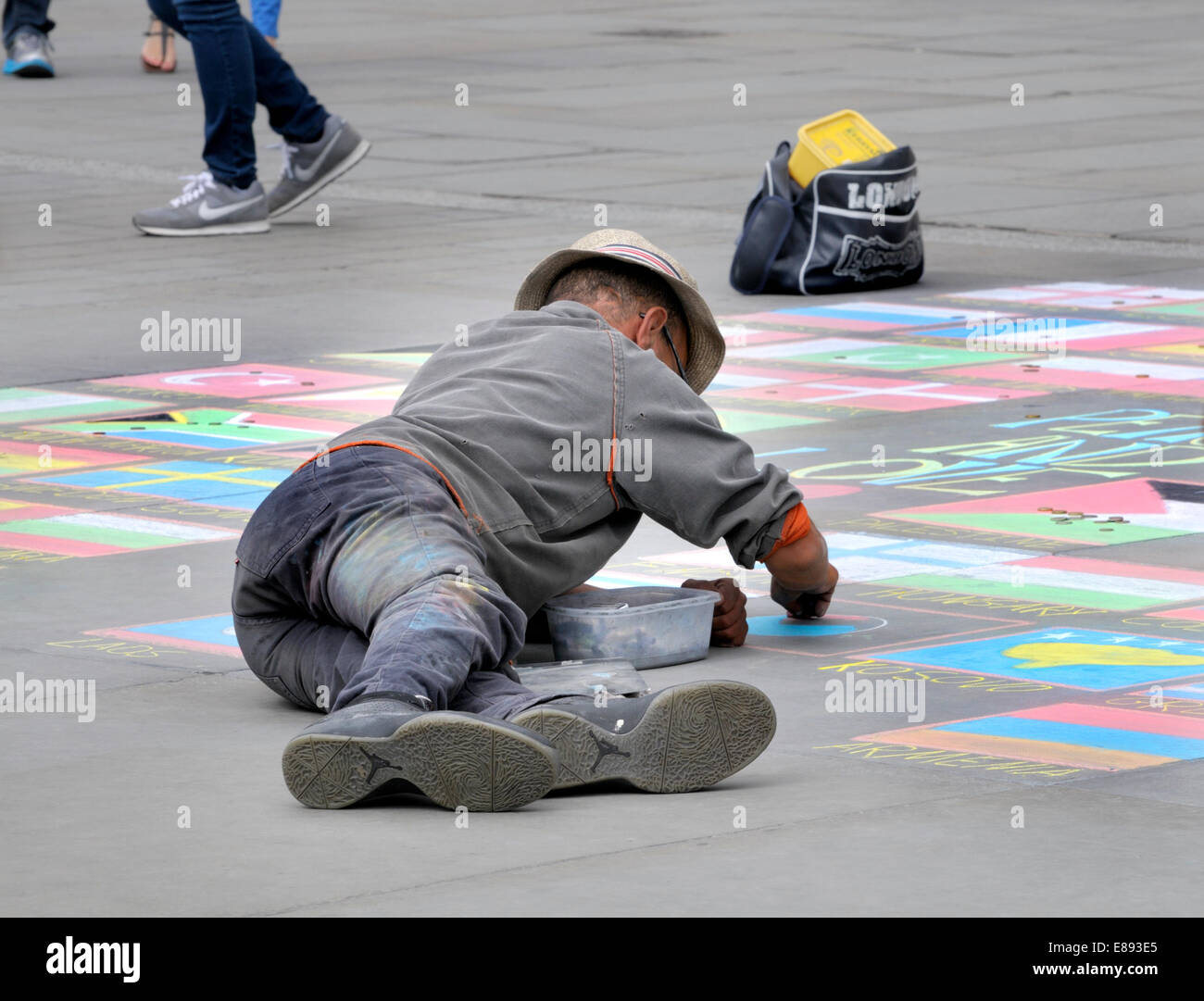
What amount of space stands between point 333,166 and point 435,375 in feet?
24.1

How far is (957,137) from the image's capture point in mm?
14617

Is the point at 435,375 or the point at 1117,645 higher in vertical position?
the point at 435,375

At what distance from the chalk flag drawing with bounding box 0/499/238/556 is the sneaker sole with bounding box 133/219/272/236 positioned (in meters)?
5.49

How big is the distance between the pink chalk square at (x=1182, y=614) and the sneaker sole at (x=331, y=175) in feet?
24.2

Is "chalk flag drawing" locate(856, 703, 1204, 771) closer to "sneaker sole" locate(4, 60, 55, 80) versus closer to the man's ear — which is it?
the man's ear

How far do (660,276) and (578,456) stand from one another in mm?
517

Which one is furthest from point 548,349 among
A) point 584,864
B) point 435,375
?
point 584,864

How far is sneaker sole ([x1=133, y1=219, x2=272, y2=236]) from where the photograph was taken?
11.9 meters

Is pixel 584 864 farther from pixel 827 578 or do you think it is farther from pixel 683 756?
pixel 827 578

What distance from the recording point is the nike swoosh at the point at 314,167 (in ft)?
39.8

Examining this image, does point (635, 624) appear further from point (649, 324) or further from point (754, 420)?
point (754, 420)

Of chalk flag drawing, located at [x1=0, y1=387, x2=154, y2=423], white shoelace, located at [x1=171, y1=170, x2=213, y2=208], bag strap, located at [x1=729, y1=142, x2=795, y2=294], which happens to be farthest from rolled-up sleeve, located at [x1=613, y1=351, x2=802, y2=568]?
white shoelace, located at [x1=171, y1=170, x2=213, y2=208]

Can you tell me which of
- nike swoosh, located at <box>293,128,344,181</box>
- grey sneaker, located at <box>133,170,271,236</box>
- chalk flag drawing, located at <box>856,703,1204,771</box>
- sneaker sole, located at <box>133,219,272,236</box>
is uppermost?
nike swoosh, located at <box>293,128,344,181</box>

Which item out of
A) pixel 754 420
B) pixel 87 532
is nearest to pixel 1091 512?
pixel 754 420
